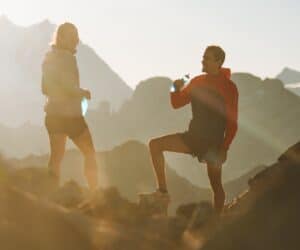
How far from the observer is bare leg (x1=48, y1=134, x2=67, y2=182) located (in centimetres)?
808

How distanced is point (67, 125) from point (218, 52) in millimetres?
2352

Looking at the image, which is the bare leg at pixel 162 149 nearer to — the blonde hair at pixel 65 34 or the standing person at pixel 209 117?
the standing person at pixel 209 117

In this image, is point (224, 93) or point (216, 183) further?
point (216, 183)

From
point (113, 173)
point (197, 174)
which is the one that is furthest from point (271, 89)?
point (113, 173)

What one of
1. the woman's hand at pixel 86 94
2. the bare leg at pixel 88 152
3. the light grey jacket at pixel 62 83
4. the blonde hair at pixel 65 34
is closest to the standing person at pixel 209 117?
the bare leg at pixel 88 152

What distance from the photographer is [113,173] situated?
85.6 metres

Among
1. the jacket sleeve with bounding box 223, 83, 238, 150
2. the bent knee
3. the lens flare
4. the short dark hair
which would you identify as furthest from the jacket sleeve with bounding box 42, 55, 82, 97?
the jacket sleeve with bounding box 223, 83, 238, 150

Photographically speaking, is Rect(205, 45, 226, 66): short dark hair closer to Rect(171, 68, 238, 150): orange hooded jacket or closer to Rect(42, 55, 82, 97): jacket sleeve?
Rect(171, 68, 238, 150): orange hooded jacket

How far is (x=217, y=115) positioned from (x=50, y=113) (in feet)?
7.88

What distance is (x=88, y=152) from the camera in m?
8.05

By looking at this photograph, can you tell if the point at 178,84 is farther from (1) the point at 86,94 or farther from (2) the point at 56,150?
(2) the point at 56,150

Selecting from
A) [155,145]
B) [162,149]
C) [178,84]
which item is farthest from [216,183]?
[178,84]

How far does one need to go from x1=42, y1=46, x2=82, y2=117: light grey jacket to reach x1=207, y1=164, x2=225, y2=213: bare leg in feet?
6.67

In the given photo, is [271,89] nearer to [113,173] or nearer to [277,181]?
[113,173]
